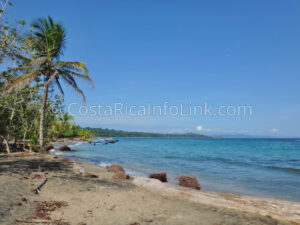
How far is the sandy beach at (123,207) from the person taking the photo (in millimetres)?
4746

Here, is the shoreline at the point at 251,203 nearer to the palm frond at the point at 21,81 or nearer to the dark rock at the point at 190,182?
the dark rock at the point at 190,182

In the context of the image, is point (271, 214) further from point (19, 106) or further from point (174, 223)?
point (19, 106)

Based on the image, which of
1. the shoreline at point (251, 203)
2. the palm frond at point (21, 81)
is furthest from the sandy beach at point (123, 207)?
the palm frond at point (21, 81)

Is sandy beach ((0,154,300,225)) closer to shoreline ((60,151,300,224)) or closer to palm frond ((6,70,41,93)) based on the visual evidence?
shoreline ((60,151,300,224))

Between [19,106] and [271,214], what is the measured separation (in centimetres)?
1810

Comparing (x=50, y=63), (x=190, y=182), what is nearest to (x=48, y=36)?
(x=50, y=63)

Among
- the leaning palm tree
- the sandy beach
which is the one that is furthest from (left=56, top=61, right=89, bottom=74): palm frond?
the sandy beach

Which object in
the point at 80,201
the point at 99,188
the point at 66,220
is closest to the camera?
the point at 66,220

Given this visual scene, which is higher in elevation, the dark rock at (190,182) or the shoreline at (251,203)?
the shoreline at (251,203)

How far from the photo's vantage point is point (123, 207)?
573 centimetres

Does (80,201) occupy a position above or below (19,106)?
below

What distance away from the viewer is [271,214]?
17.7ft

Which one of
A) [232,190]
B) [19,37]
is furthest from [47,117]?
[232,190]

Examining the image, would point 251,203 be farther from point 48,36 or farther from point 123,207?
point 48,36
